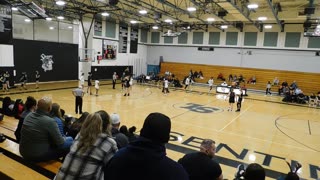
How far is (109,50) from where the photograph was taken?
26.2 metres

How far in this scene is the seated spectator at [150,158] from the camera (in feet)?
5.46

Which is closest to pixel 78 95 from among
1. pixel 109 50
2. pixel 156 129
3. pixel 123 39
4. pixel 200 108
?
pixel 200 108

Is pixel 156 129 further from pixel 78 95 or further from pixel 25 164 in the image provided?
pixel 78 95

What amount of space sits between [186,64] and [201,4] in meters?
13.1

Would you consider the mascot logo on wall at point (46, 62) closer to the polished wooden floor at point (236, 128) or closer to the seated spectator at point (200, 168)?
the polished wooden floor at point (236, 128)

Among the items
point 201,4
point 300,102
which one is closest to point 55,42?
point 201,4

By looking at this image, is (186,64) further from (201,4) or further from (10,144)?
(10,144)

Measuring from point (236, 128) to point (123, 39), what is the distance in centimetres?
2001

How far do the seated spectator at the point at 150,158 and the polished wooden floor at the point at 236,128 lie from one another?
4829 mm

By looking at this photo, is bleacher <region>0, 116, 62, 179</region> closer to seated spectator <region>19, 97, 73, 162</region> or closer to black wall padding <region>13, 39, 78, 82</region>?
seated spectator <region>19, 97, 73, 162</region>

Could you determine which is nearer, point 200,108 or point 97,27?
point 200,108

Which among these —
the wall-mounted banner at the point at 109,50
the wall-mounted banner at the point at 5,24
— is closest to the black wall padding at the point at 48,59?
the wall-mounted banner at the point at 5,24

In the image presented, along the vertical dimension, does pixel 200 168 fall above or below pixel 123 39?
below

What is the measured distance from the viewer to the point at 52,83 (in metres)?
21.4
